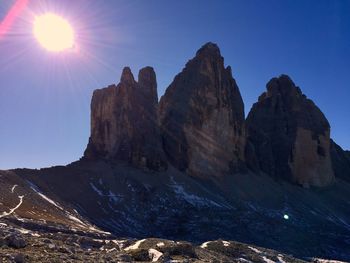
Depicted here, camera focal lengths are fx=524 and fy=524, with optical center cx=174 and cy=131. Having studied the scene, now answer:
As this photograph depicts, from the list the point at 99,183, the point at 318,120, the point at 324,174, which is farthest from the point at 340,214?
the point at 99,183

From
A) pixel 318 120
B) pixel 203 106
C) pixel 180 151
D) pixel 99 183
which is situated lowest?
pixel 99 183

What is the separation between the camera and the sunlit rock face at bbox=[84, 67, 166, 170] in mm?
134250

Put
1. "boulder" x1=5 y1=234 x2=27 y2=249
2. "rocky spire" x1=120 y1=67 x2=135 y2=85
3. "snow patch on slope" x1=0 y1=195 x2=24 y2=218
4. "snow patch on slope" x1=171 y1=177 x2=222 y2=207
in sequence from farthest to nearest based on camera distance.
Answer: "rocky spire" x1=120 y1=67 x2=135 y2=85, "snow patch on slope" x1=171 y1=177 x2=222 y2=207, "snow patch on slope" x1=0 y1=195 x2=24 y2=218, "boulder" x1=5 y1=234 x2=27 y2=249

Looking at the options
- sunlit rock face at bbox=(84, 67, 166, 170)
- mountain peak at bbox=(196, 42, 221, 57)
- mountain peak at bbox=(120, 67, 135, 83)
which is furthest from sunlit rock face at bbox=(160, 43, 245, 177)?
mountain peak at bbox=(120, 67, 135, 83)

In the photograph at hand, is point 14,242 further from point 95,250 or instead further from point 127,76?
point 127,76

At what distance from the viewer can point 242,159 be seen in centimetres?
16462

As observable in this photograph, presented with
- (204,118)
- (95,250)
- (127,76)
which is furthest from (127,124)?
(95,250)

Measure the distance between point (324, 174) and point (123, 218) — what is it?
4062 inches

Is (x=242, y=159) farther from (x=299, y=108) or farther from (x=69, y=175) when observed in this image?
(x=69, y=175)

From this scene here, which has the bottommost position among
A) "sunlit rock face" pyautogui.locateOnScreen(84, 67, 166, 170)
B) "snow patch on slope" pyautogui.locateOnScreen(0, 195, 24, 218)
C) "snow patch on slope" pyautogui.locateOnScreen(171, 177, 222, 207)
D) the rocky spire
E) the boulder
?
the boulder

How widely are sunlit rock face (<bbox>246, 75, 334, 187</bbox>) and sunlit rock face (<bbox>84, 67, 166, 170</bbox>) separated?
4183 centimetres

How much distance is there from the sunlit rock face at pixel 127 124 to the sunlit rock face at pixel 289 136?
4183 cm

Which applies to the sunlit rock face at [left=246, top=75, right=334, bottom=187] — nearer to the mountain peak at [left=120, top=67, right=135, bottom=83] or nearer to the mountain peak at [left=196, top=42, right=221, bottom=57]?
the mountain peak at [left=196, top=42, right=221, bottom=57]

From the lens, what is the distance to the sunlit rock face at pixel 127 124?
134m
